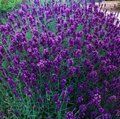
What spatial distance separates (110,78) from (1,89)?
0.88m

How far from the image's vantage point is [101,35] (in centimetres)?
318

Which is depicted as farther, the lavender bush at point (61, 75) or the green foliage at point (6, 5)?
the green foliage at point (6, 5)

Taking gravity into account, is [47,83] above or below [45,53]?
below

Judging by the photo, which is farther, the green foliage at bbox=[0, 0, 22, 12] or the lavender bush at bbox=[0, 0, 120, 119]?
the green foliage at bbox=[0, 0, 22, 12]

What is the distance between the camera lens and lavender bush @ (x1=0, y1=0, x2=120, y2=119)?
8.10 ft

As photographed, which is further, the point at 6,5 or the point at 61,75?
the point at 6,5

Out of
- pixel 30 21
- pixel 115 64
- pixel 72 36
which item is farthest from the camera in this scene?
pixel 30 21

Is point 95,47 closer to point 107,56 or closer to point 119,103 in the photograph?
point 107,56

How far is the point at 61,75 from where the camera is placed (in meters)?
2.65

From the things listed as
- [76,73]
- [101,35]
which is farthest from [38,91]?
[101,35]

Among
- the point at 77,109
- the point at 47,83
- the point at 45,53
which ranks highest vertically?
the point at 45,53

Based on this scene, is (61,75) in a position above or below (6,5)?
above

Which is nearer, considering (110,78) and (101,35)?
(110,78)

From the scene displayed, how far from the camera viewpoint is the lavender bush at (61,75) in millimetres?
2469
